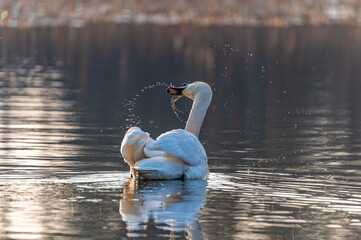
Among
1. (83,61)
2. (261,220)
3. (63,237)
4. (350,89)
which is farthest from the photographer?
(83,61)

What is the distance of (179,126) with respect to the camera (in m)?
17.1

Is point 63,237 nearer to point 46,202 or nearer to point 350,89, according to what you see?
point 46,202

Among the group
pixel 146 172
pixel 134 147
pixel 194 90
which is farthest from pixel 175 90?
pixel 146 172

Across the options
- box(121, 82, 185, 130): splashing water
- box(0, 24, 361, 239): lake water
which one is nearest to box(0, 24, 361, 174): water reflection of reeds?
box(0, 24, 361, 239): lake water

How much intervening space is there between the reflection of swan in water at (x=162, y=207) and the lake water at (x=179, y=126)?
2cm

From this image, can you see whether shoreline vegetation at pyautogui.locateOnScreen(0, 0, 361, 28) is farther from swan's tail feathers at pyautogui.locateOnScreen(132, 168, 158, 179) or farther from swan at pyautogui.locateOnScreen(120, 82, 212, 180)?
swan's tail feathers at pyautogui.locateOnScreen(132, 168, 158, 179)

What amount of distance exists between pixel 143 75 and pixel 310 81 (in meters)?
4.91

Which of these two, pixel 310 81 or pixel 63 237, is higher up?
pixel 310 81

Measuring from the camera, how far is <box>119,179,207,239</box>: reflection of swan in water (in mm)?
8219

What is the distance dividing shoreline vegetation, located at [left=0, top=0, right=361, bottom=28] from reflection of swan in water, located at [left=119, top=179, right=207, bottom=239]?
3476cm

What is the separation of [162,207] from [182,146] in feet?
5.51

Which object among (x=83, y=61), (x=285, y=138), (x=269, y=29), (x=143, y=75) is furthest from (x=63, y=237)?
(x=269, y=29)

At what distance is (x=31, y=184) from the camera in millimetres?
10328

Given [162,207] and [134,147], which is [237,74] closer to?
[134,147]
